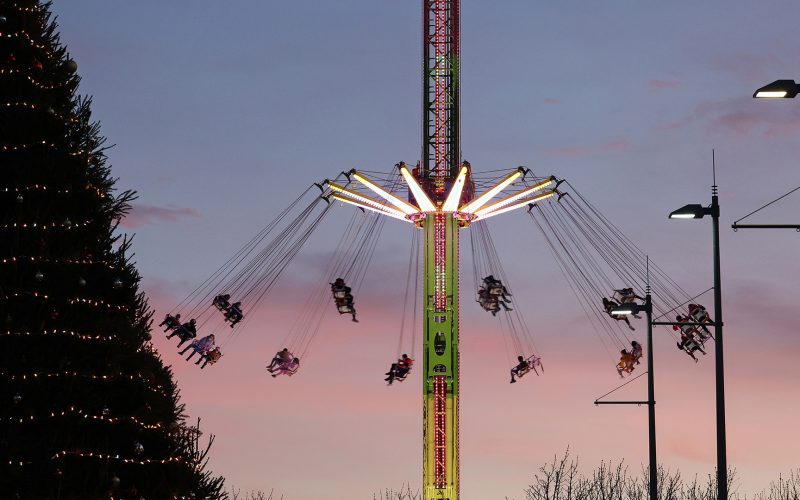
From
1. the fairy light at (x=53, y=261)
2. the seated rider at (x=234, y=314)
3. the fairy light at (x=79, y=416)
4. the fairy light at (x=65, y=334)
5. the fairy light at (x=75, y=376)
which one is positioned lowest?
the fairy light at (x=79, y=416)

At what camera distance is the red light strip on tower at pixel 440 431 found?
59500mm

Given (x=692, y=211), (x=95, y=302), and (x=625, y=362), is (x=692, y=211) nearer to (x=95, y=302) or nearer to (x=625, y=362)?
(x=95, y=302)

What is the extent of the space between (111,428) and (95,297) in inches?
67.6

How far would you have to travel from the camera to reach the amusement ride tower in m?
59.7

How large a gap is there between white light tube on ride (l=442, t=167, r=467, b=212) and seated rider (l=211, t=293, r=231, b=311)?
1169 cm

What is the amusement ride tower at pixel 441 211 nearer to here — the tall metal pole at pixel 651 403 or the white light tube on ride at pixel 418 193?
the white light tube on ride at pixel 418 193

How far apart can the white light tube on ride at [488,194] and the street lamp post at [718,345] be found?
29.9m

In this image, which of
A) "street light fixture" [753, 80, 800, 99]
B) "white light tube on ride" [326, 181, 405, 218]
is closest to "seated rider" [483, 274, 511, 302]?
"white light tube on ride" [326, 181, 405, 218]

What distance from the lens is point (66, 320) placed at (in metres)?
19.7

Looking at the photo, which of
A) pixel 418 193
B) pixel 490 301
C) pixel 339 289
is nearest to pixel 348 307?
pixel 339 289

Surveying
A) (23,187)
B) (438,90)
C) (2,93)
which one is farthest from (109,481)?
(438,90)

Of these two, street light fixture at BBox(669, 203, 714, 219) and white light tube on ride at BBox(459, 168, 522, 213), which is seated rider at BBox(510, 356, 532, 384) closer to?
white light tube on ride at BBox(459, 168, 522, 213)

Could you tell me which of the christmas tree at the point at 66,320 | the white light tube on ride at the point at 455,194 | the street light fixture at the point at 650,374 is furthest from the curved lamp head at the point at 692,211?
the white light tube on ride at the point at 455,194

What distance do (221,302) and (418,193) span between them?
11314 mm
